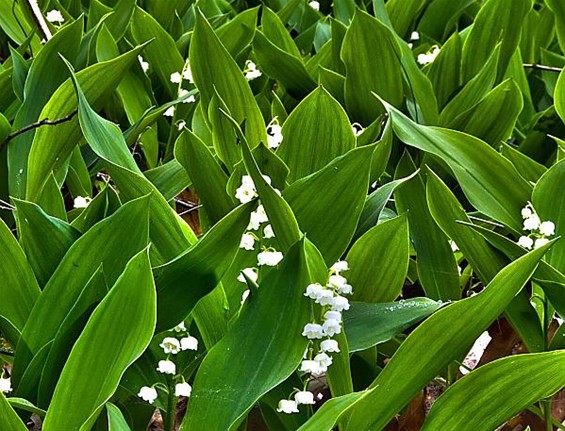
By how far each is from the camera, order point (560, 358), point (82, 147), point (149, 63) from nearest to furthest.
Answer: point (560, 358)
point (82, 147)
point (149, 63)

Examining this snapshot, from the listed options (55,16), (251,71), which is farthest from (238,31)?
(55,16)

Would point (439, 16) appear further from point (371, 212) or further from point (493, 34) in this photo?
point (371, 212)

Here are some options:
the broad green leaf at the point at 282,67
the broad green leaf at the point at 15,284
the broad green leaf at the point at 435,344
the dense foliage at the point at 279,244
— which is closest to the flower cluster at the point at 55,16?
the dense foliage at the point at 279,244

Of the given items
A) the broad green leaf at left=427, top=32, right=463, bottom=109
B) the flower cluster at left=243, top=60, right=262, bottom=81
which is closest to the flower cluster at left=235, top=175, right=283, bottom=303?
the flower cluster at left=243, top=60, right=262, bottom=81

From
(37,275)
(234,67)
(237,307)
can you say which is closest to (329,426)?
(237,307)

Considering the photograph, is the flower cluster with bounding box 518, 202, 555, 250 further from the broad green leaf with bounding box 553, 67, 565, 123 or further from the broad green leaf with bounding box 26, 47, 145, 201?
the broad green leaf with bounding box 26, 47, 145, 201

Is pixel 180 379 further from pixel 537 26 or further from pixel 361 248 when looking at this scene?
pixel 537 26
